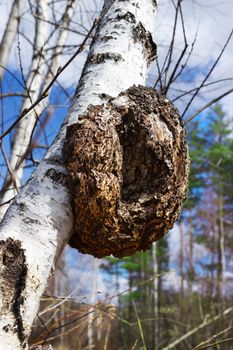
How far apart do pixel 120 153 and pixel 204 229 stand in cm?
1869

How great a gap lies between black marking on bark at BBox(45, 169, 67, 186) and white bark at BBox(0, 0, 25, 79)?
246 centimetres

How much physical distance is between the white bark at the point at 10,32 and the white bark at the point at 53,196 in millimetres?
2201

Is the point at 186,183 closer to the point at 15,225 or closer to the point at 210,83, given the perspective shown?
the point at 15,225

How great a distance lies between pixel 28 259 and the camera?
0.84m

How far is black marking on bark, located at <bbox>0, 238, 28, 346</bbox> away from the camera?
2.64ft

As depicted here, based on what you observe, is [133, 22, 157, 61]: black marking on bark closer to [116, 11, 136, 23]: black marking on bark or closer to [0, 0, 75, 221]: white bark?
[116, 11, 136, 23]: black marking on bark

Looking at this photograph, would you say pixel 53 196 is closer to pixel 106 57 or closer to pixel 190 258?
pixel 106 57

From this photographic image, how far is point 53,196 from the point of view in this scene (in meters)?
0.93

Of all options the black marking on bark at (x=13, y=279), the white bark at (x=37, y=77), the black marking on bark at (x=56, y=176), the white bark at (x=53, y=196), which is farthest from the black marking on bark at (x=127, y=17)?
the white bark at (x=37, y=77)

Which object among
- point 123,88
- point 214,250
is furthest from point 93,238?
point 214,250

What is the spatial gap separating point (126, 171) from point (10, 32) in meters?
2.71

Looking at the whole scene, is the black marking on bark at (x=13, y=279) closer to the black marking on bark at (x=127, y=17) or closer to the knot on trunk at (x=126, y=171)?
the knot on trunk at (x=126, y=171)

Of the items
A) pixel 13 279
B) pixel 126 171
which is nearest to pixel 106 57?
pixel 126 171

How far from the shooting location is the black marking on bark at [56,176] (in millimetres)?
958
